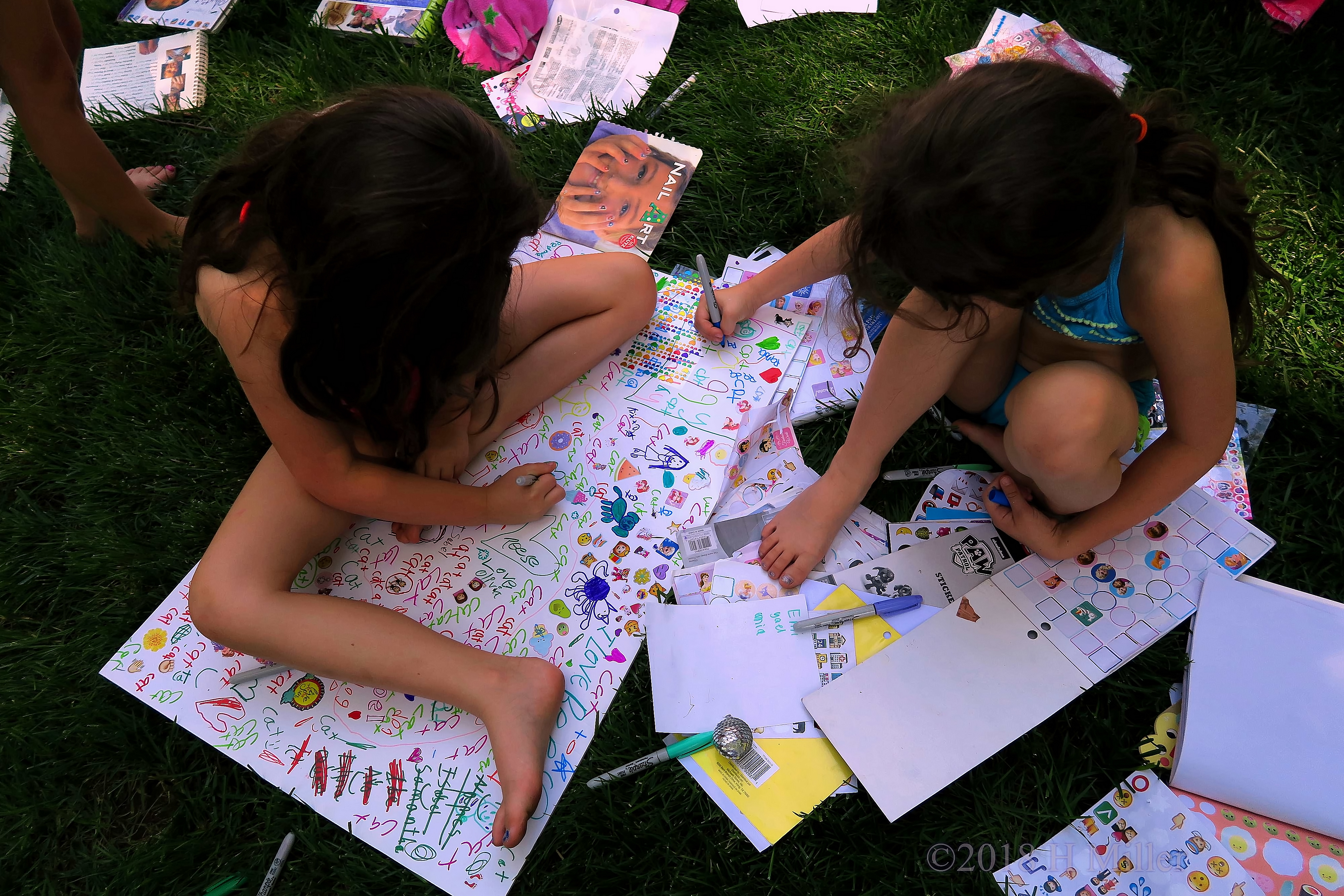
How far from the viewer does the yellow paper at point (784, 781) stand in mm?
1118

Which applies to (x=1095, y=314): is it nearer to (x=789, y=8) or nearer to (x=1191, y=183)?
(x=1191, y=183)

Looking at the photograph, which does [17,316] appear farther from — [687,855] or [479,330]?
[687,855]

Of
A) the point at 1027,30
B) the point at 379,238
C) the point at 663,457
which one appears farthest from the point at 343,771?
the point at 1027,30

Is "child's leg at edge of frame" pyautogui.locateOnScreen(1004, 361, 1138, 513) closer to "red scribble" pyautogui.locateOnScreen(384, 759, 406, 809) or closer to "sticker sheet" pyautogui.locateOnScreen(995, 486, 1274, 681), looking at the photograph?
"sticker sheet" pyautogui.locateOnScreen(995, 486, 1274, 681)

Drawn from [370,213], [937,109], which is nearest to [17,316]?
[370,213]

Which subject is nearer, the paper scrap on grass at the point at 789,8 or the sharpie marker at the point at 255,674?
the sharpie marker at the point at 255,674

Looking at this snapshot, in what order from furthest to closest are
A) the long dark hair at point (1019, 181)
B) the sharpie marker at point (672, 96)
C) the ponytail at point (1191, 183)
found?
1. the sharpie marker at point (672, 96)
2. the ponytail at point (1191, 183)
3. the long dark hair at point (1019, 181)

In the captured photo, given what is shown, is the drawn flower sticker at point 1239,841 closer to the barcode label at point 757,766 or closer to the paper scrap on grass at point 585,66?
the barcode label at point 757,766

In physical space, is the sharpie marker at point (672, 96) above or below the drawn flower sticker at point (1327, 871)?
above

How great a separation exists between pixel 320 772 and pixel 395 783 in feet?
0.37

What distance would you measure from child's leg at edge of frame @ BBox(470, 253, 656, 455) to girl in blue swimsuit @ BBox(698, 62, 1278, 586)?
35 centimetres

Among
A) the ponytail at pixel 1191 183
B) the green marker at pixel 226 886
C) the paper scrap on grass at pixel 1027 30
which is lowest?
the green marker at pixel 226 886

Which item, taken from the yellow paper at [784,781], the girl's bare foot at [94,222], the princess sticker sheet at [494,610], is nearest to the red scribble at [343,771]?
the princess sticker sheet at [494,610]

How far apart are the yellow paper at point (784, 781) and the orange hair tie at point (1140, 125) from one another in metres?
0.83
